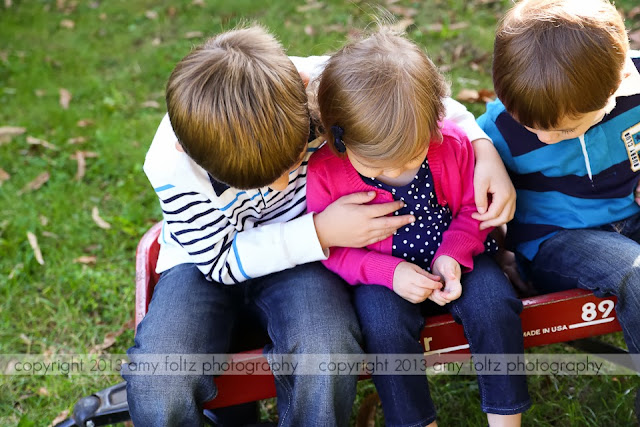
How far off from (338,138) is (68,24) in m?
4.21

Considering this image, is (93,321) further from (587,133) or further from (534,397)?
(587,133)

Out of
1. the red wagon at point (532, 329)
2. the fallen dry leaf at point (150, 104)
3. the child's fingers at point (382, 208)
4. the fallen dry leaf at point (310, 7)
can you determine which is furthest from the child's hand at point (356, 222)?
the fallen dry leaf at point (310, 7)

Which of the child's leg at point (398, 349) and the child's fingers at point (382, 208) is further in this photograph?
the child's fingers at point (382, 208)

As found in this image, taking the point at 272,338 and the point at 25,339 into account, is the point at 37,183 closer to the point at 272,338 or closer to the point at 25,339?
the point at 25,339

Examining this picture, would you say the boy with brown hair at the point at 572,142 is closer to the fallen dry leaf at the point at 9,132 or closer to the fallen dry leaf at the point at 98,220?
the fallen dry leaf at the point at 98,220

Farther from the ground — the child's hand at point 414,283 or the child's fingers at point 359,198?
the child's fingers at point 359,198

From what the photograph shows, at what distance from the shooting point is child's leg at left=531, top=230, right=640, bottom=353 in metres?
1.76

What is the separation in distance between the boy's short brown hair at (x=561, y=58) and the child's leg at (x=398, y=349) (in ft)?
2.05

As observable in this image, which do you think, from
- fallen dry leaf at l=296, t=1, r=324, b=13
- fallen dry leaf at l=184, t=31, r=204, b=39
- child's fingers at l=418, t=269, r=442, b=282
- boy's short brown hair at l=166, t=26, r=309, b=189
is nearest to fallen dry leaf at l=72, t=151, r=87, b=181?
fallen dry leaf at l=184, t=31, r=204, b=39

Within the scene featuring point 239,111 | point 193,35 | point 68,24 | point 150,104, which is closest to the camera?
point 239,111

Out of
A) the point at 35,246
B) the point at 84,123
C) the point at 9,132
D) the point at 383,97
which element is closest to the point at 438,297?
the point at 383,97

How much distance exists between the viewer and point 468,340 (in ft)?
5.96

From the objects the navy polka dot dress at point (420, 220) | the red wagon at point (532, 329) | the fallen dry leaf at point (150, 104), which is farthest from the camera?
the fallen dry leaf at point (150, 104)

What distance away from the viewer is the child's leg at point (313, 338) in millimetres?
1764
